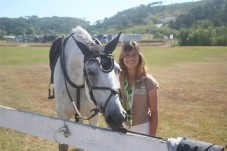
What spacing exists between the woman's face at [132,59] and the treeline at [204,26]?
63.0 meters

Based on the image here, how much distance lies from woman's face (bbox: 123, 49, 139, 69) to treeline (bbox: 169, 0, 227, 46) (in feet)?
207

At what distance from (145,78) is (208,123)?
209 inches

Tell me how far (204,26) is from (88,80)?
106940mm

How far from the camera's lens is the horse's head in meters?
2.99

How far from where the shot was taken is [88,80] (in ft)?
11.1

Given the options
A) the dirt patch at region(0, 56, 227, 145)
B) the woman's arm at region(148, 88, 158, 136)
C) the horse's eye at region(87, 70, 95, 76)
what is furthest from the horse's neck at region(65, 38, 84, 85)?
the dirt patch at region(0, 56, 227, 145)

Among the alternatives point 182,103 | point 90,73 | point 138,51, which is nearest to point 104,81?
point 90,73

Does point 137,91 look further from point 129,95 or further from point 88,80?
point 88,80

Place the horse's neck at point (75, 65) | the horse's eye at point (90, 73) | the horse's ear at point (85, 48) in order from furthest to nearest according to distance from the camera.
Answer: the horse's neck at point (75, 65)
the horse's ear at point (85, 48)
the horse's eye at point (90, 73)

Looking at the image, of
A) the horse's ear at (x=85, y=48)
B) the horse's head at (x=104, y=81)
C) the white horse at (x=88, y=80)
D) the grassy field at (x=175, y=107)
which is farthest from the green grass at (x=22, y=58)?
the horse's head at (x=104, y=81)

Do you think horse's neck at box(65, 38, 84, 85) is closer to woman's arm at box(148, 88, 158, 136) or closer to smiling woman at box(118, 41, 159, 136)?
smiling woman at box(118, 41, 159, 136)

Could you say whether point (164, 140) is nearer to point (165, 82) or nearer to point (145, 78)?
point (145, 78)

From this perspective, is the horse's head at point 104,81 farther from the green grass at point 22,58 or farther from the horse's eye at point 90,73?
the green grass at point 22,58

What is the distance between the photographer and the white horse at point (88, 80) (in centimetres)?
309
